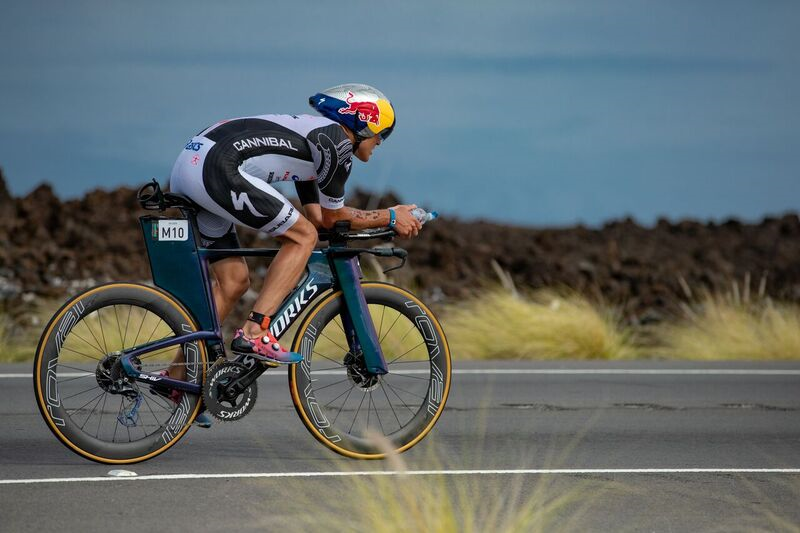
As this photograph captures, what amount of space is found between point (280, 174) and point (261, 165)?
15 centimetres

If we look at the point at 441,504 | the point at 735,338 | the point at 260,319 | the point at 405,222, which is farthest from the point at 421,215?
the point at 735,338

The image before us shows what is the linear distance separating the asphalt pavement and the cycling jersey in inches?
62.2

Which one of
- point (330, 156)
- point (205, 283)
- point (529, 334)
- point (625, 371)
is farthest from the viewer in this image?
point (529, 334)

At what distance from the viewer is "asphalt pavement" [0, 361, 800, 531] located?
21.1 feet

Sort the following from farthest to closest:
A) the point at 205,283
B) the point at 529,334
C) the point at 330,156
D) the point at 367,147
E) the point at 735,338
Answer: the point at 735,338 → the point at 529,334 → the point at 367,147 → the point at 205,283 → the point at 330,156

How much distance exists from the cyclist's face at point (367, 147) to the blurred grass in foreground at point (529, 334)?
316 inches

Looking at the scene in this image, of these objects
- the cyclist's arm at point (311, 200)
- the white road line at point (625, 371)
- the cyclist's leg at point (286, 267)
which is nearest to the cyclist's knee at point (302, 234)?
the cyclist's leg at point (286, 267)

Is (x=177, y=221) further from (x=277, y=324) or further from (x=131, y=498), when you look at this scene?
(x=131, y=498)

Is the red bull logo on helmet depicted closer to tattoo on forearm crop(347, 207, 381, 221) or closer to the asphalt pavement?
tattoo on forearm crop(347, 207, 381, 221)

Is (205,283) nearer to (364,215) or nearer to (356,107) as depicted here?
(364,215)

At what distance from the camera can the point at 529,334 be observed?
15594 mm

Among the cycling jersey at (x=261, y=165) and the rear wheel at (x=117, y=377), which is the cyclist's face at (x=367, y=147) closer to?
the cycling jersey at (x=261, y=165)

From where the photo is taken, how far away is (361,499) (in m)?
6.64

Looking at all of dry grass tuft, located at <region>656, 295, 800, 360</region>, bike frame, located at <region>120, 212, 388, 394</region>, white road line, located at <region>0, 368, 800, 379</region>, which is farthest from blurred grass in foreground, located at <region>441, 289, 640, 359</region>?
bike frame, located at <region>120, 212, 388, 394</region>
